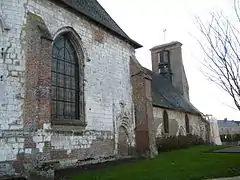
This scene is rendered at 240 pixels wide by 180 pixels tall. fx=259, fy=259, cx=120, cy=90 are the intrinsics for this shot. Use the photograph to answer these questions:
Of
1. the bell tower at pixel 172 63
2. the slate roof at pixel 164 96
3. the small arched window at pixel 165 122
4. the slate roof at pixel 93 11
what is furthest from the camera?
the bell tower at pixel 172 63

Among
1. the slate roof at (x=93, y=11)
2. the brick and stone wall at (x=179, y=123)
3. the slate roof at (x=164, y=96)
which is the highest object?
the slate roof at (x=93, y=11)

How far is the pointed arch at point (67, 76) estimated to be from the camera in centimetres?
1054

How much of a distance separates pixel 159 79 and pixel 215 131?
14.3 metres

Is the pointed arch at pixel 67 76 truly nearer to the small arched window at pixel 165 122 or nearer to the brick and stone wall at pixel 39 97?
the brick and stone wall at pixel 39 97

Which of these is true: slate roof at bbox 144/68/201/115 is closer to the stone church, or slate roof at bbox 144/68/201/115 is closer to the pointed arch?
the stone church

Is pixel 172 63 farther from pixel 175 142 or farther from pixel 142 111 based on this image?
pixel 142 111

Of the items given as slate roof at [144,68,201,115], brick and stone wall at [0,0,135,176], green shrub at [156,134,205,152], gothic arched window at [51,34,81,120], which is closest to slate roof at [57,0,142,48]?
brick and stone wall at [0,0,135,176]

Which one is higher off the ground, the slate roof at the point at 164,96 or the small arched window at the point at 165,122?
the slate roof at the point at 164,96

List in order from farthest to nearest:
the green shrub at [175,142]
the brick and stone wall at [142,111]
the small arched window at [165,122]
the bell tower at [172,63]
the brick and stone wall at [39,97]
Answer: the bell tower at [172,63]
the small arched window at [165,122]
the green shrub at [175,142]
the brick and stone wall at [142,111]
the brick and stone wall at [39,97]

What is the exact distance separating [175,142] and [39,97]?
15.9 metres

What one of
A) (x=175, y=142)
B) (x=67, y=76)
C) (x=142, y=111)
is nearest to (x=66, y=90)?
Answer: (x=67, y=76)

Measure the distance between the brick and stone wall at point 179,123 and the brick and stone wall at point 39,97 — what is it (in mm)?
8563

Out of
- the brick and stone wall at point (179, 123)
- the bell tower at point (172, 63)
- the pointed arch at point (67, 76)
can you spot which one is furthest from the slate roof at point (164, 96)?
the pointed arch at point (67, 76)

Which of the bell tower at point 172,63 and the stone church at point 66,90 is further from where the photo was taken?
the bell tower at point 172,63
